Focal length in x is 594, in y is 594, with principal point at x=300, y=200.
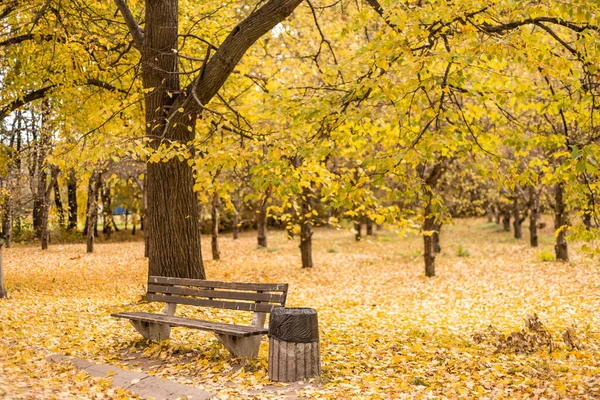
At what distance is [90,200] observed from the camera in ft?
78.4

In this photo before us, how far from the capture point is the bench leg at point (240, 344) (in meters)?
6.56

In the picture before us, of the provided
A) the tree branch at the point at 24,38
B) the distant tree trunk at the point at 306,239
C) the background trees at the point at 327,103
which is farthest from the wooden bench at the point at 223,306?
the distant tree trunk at the point at 306,239

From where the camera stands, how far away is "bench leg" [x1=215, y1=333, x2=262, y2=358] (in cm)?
656

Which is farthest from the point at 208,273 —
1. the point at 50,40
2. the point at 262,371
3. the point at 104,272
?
the point at 262,371

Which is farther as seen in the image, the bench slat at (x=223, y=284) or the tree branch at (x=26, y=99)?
the tree branch at (x=26, y=99)

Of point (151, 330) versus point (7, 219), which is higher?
point (7, 219)

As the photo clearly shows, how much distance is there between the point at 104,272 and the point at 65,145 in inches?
418

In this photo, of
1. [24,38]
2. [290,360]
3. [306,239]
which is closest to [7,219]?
[306,239]

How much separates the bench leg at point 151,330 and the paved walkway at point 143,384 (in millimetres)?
990

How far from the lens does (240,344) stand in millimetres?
6582

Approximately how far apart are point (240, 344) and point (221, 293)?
763 millimetres

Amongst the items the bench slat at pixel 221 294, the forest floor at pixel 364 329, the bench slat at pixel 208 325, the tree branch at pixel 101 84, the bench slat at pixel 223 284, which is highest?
the tree branch at pixel 101 84

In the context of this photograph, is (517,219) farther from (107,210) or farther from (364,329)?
(107,210)

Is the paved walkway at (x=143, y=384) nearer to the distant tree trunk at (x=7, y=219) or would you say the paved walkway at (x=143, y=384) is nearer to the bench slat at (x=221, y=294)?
the bench slat at (x=221, y=294)
